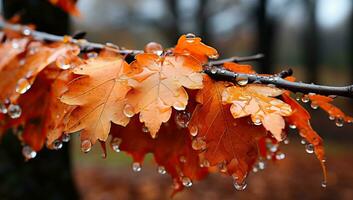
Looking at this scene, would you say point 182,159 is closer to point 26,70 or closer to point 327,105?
point 327,105

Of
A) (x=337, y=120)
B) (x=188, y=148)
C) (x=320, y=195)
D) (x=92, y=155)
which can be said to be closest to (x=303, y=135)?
(x=337, y=120)

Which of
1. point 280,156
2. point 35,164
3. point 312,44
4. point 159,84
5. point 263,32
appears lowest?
point 312,44


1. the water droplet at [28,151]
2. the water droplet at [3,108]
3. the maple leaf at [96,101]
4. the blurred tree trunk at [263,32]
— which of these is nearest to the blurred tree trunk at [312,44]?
the blurred tree trunk at [263,32]

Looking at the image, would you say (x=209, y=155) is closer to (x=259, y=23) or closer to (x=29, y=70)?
(x=29, y=70)

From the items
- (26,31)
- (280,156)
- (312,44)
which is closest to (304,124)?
(280,156)

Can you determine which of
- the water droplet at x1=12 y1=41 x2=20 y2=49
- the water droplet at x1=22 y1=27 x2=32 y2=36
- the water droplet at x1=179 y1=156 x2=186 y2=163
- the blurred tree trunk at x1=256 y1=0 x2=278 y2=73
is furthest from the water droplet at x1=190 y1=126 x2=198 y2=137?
the blurred tree trunk at x1=256 y1=0 x2=278 y2=73

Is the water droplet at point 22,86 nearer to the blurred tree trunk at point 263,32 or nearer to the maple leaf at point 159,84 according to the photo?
the maple leaf at point 159,84
